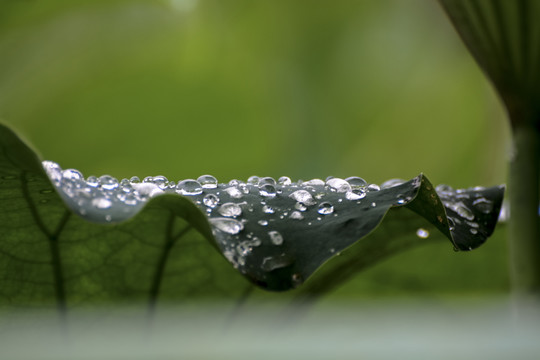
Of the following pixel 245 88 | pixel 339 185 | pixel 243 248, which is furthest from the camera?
pixel 245 88

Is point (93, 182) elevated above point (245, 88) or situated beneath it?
situated beneath

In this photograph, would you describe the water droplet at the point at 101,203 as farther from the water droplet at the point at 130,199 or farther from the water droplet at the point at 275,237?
the water droplet at the point at 275,237

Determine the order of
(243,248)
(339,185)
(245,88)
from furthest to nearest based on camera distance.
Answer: (245,88), (339,185), (243,248)

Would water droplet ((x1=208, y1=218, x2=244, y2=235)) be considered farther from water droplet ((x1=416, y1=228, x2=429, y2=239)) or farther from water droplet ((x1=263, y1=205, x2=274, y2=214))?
water droplet ((x1=416, y1=228, x2=429, y2=239))

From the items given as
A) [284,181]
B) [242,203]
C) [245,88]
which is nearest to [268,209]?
[242,203]

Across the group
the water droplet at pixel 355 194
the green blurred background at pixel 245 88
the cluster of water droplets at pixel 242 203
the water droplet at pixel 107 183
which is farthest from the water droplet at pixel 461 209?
the green blurred background at pixel 245 88

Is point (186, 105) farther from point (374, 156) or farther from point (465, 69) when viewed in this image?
point (465, 69)

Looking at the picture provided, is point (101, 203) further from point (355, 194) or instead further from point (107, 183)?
point (355, 194)
